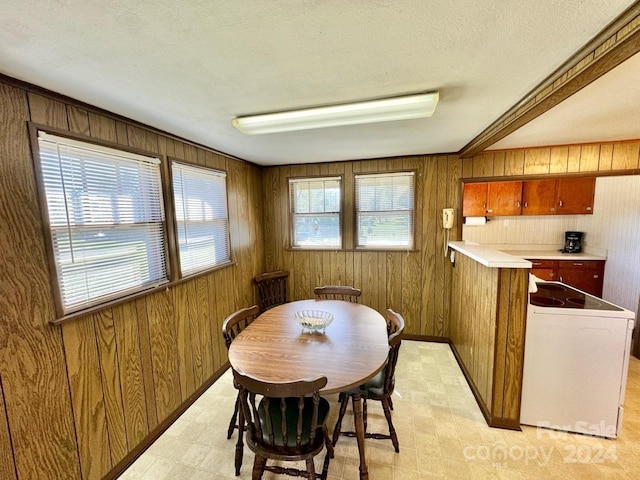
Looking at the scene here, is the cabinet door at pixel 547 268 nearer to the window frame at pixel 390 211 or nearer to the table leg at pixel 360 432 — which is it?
the window frame at pixel 390 211

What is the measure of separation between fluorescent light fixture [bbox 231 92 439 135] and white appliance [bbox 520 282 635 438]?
166cm

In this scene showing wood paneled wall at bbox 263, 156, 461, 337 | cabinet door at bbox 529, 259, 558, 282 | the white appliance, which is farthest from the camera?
cabinet door at bbox 529, 259, 558, 282

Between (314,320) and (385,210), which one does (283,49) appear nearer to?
(314,320)

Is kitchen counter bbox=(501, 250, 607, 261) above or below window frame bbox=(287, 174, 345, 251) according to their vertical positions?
below

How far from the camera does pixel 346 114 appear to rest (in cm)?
172

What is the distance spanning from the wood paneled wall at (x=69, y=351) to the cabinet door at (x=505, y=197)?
441 cm

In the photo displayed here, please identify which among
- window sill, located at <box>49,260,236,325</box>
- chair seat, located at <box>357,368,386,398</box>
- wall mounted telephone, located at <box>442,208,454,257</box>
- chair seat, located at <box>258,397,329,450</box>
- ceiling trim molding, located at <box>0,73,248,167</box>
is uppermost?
ceiling trim molding, located at <box>0,73,248,167</box>

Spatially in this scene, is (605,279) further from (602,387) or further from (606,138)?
(602,387)

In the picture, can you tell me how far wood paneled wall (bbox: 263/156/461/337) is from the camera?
128 inches

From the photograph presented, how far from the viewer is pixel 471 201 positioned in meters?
4.40

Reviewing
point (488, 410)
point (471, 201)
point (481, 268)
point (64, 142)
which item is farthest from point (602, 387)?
point (64, 142)

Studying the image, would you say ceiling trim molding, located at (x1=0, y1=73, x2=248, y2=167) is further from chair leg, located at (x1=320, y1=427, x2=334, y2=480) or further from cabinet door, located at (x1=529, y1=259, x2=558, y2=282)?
cabinet door, located at (x1=529, y1=259, x2=558, y2=282)

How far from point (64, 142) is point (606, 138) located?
4.42m

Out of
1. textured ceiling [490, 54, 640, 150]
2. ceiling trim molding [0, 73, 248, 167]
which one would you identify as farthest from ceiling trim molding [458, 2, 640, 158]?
ceiling trim molding [0, 73, 248, 167]
